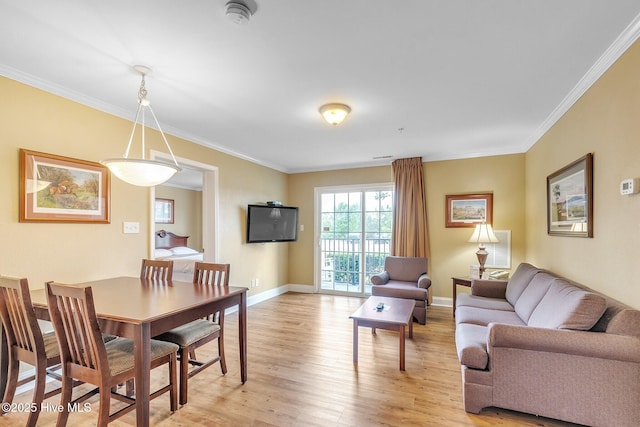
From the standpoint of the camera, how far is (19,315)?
188 centimetres

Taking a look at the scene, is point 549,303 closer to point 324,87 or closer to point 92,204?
point 324,87

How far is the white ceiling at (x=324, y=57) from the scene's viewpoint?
165 centimetres

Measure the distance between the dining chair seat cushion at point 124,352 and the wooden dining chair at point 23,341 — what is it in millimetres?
362

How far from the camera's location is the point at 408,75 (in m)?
2.34

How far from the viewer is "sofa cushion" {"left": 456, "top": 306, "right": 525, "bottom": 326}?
275 centimetres

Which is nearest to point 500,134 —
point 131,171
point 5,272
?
point 131,171

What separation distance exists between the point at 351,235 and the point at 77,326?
14.9 feet

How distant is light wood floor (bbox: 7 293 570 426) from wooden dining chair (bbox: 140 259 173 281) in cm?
88

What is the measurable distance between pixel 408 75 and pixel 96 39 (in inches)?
86.7

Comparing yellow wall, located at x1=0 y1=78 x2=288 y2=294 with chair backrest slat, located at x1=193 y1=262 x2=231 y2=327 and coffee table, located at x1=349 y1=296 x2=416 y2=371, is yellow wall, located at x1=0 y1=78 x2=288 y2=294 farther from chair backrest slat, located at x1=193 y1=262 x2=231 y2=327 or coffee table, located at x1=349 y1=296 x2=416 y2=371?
coffee table, located at x1=349 y1=296 x2=416 y2=371

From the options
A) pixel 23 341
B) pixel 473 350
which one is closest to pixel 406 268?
pixel 473 350

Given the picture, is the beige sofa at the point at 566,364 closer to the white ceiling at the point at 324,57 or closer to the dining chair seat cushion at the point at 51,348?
the white ceiling at the point at 324,57

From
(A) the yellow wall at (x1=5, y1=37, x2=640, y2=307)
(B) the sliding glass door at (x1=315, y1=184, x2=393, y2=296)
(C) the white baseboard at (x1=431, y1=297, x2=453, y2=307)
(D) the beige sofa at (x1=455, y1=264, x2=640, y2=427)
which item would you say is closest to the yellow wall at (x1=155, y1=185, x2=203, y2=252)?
(A) the yellow wall at (x1=5, y1=37, x2=640, y2=307)

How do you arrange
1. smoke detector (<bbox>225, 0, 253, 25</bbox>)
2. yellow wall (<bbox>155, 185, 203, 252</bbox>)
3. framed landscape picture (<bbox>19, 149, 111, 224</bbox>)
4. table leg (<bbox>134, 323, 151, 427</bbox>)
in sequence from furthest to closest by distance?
yellow wall (<bbox>155, 185, 203, 252</bbox>) < framed landscape picture (<bbox>19, 149, 111, 224</bbox>) < table leg (<bbox>134, 323, 151, 427</bbox>) < smoke detector (<bbox>225, 0, 253, 25</bbox>)
